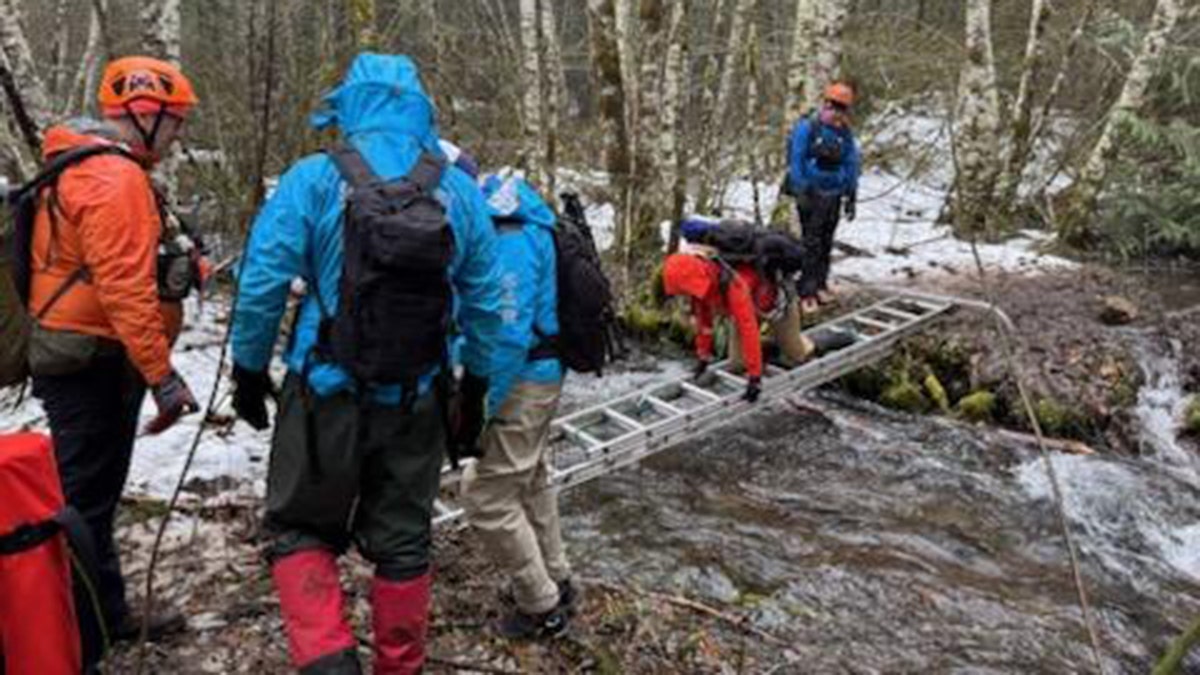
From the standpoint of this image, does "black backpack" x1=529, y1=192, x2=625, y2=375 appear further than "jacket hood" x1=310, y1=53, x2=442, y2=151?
Yes

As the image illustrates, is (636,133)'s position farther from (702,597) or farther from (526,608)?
(526,608)

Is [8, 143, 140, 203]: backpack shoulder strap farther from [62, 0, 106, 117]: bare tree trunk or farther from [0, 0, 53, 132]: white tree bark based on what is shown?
[62, 0, 106, 117]: bare tree trunk

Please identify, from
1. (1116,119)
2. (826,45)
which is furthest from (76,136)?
(1116,119)

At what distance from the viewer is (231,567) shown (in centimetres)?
441

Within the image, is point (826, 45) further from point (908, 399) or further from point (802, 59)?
point (908, 399)

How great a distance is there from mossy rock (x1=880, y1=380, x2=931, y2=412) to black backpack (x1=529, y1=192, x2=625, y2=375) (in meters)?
5.00

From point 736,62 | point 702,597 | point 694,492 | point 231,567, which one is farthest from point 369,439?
point 736,62

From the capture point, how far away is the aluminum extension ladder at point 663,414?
19.4 ft

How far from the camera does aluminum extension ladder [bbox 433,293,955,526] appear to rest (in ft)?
19.4

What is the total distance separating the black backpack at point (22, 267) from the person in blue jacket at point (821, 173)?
6264 millimetres

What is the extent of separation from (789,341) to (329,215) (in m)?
5.24

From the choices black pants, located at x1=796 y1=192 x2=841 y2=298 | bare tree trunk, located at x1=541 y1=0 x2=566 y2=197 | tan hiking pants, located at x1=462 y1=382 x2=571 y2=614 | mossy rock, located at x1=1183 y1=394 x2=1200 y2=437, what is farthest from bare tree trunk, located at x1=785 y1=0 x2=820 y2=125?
tan hiking pants, located at x1=462 y1=382 x2=571 y2=614

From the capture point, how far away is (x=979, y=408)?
8.09m

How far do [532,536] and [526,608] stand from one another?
12.2 inches
